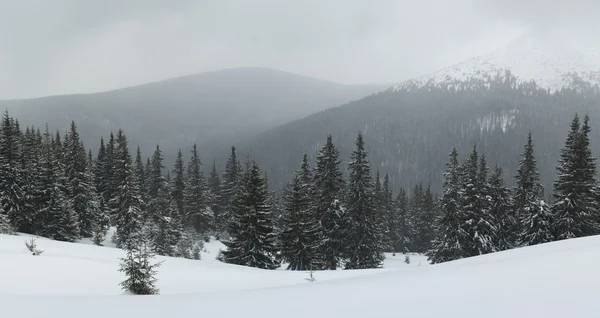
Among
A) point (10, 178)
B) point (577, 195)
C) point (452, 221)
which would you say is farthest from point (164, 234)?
point (577, 195)

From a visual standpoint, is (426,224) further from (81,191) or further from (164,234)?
(81,191)

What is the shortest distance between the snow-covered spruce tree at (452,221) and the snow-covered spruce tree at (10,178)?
4420 cm

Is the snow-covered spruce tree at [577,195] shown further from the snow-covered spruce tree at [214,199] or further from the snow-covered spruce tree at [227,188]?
the snow-covered spruce tree at [214,199]

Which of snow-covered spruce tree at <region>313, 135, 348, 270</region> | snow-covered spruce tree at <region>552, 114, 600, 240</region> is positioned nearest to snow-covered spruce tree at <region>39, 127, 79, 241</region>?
snow-covered spruce tree at <region>313, 135, 348, 270</region>

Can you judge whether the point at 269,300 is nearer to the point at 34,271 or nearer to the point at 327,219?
the point at 34,271

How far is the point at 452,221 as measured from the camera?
3369 centimetres

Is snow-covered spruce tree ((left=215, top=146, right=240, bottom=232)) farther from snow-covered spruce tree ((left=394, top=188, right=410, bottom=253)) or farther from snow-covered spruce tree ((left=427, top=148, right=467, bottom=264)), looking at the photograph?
snow-covered spruce tree ((left=394, top=188, right=410, bottom=253))

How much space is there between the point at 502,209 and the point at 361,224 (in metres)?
16.4

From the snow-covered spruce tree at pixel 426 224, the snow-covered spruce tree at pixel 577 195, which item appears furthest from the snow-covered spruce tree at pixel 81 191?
the snow-covered spruce tree at pixel 426 224

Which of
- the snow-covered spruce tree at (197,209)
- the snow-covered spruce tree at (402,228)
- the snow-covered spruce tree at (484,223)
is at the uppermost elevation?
the snow-covered spruce tree at (484,223)

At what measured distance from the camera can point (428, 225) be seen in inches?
2731

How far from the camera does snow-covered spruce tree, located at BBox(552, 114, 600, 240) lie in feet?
90.3

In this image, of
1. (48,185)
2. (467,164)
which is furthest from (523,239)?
(48,185)

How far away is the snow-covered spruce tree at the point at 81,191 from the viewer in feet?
135
